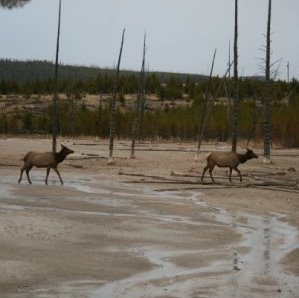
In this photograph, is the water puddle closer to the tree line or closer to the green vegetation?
the green vegetation

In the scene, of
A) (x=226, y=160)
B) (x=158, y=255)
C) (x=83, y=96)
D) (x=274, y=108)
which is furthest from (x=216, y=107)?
(x=158, y=255)

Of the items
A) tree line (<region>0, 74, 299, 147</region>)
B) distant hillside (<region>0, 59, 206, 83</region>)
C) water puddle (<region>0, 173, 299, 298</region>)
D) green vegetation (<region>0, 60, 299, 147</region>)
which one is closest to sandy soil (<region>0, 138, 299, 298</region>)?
water puddle (<region>0, 173, 299, 298</region>)

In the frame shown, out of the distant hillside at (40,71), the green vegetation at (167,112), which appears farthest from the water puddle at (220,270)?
the distant hillside at (40,71)

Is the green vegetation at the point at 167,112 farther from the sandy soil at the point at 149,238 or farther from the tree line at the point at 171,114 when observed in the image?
the sandy soil at the point at 149,238

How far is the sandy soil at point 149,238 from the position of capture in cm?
810

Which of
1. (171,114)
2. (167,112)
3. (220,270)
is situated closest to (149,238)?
(220,270)

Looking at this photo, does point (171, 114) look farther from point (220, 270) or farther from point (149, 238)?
point (220, 270)

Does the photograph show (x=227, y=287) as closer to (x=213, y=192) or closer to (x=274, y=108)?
(x=213, y=192)

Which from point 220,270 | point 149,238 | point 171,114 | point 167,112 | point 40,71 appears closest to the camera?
point 220,270

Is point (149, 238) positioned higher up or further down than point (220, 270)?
further down

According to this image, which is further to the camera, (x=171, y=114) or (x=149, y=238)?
(x=171, y=114)

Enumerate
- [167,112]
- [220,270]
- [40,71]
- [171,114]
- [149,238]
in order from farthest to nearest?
[40,71] < [167,112] < [171,114] < [149,238] < [220,270]

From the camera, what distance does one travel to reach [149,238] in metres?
11.4

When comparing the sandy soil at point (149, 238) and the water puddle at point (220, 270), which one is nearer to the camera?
the water puddle at point (220, 270)
